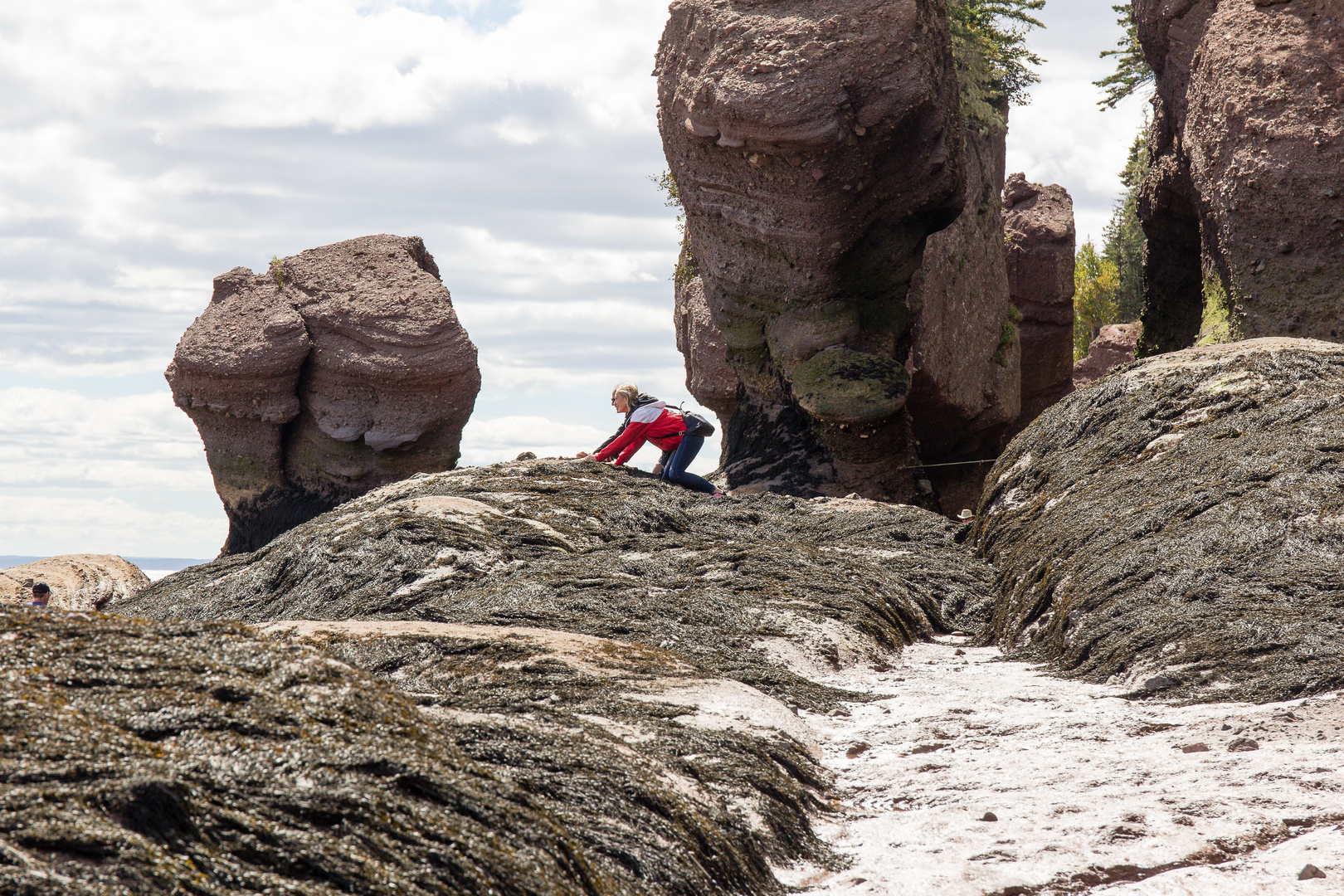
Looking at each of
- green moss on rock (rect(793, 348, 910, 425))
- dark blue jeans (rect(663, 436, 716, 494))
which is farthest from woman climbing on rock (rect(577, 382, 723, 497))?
green moss on rock (rect(793, 348, 910, 425))

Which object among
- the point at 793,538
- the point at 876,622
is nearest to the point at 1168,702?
the point at 876,622

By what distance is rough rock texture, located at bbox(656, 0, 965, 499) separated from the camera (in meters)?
14.3

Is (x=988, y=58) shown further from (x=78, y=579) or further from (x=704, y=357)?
(x=78, y=579)

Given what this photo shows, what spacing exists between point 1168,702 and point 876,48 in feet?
37.7

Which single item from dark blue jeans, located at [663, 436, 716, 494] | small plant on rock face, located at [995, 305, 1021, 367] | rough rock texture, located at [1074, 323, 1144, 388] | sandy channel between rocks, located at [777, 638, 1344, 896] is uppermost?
rough rock texture, located at [1074, 323, 1144, 388]

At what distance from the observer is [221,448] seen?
22.4 metres

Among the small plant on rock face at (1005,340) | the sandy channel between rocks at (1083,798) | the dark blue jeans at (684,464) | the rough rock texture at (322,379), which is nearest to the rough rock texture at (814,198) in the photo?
the small plant on rock face at (1005,340)

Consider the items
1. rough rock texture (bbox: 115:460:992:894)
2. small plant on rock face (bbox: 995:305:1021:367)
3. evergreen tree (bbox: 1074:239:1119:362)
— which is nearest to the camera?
rough rock texture (bbox: 115:460:992:894)

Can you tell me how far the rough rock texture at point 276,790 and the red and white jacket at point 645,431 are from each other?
7550mm

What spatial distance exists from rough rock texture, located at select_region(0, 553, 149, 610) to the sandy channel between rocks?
47.2ft

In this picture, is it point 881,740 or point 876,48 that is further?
point 876,48

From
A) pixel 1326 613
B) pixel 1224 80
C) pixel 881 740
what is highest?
pixel 1224 80

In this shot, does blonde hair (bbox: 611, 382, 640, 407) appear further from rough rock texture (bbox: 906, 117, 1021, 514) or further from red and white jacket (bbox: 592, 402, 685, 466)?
rough rock texture (bbox: 906, 117, 1021, 514)

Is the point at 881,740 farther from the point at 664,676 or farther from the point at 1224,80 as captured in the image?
the point at 1224,80
